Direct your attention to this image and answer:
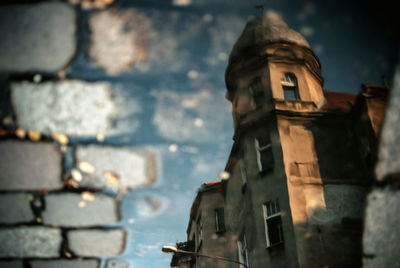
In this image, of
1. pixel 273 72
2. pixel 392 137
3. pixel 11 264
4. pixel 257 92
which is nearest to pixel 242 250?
pixel 257 92

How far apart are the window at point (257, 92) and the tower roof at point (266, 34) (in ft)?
6.07

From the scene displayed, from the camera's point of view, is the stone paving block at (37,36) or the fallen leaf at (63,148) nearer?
Result: the stone paving block at (37,36)

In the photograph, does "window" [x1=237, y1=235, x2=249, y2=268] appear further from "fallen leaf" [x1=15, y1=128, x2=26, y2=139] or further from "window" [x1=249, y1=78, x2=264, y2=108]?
"fallen leaf" [x1=15, y1=128, x2=26, y2=139]

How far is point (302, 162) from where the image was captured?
1117cm

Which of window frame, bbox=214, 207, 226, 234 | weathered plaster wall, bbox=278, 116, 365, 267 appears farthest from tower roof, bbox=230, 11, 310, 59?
window frame, bbox=214, 207, 226, 234

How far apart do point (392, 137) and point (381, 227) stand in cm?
36

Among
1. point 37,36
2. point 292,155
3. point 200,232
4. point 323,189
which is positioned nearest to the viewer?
point 37,36

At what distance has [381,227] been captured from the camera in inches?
44.8

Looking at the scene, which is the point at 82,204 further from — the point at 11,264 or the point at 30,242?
the point at 11,264

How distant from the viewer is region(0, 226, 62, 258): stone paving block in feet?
7.73

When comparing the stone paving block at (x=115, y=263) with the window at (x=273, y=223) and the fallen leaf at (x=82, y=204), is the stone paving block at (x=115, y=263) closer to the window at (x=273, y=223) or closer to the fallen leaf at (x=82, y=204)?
the fallen leaf at (x=82, y=204)

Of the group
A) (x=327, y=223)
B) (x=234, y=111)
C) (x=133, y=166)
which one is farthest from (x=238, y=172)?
(x=133, y=166)

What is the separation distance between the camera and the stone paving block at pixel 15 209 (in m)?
2.21

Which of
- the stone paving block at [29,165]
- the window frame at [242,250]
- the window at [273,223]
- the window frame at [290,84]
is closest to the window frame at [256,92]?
the window frame at [290,84]
